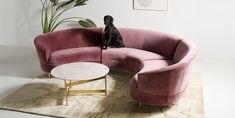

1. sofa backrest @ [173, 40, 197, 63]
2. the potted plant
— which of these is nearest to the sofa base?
sofa backrest @ [173, 40, 197, 63]

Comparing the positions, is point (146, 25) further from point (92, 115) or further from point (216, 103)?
point (92, 115)

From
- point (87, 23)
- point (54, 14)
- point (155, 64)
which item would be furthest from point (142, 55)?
point (54, 14)

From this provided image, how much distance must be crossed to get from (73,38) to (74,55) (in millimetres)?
504

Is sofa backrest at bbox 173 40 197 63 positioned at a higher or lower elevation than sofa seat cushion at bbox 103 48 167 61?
higher

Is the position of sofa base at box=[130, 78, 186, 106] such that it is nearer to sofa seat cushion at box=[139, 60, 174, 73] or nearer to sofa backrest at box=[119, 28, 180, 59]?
sofa seat cushion at box=[139, 60, 174, 73]

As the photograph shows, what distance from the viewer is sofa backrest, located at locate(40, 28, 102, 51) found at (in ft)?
17.3

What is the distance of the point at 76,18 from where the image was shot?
6469mm

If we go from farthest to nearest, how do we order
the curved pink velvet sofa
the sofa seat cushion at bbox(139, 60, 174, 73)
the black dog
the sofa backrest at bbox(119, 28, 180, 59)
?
the black dog < the sofa backrest at bbox(119, 28, 180, 59) < the sofa seat cushion at bbox(139, 60, 174, 73) < the curved pink velvet sofa

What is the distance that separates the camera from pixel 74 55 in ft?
16.5

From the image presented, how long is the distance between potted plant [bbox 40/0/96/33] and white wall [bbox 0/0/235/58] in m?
0.11

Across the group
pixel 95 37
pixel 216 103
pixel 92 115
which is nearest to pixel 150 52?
pixel 95 37

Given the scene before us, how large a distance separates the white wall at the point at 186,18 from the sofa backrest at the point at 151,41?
81 centimetres

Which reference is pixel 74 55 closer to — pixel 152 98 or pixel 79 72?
pixel 79 72

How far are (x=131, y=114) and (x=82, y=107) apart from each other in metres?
0.63
